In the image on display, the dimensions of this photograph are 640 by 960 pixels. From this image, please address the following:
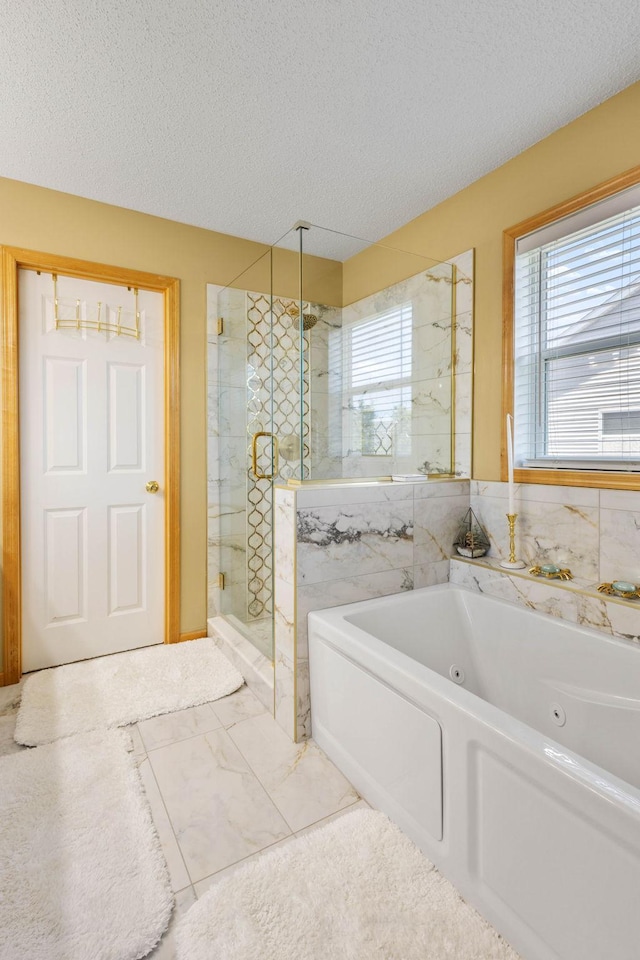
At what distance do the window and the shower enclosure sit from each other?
16.6 inches

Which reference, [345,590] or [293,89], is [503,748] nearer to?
[345,590]

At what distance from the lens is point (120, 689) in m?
2.28

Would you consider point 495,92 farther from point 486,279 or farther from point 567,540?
point 567,540

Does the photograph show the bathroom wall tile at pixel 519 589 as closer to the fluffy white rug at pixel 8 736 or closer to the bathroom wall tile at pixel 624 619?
the bathroom wall tile at pixel 624 619

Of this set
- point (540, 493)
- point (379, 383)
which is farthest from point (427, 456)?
point (540, 493)

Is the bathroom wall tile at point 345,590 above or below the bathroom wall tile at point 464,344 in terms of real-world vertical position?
below

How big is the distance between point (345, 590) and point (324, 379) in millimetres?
948

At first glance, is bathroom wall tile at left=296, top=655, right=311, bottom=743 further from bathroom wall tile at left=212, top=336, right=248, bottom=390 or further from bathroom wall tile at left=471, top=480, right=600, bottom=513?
bathroom wall tile at left=212, top=336, right=248, bottom=390

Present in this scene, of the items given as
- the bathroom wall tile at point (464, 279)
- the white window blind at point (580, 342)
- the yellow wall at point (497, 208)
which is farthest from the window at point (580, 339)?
the bathroom wall tile at point (464, 279)

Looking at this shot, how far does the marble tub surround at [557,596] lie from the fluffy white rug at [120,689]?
1307mm

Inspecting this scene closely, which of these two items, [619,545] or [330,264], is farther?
[330,264]

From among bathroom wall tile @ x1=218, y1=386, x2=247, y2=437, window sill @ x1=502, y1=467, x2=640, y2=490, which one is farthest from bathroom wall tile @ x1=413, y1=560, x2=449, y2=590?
bathroom wall tile @ x1=218, y1=386, x2=247, y2=437

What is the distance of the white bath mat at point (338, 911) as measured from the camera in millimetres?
1089

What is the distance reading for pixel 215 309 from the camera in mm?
2908
